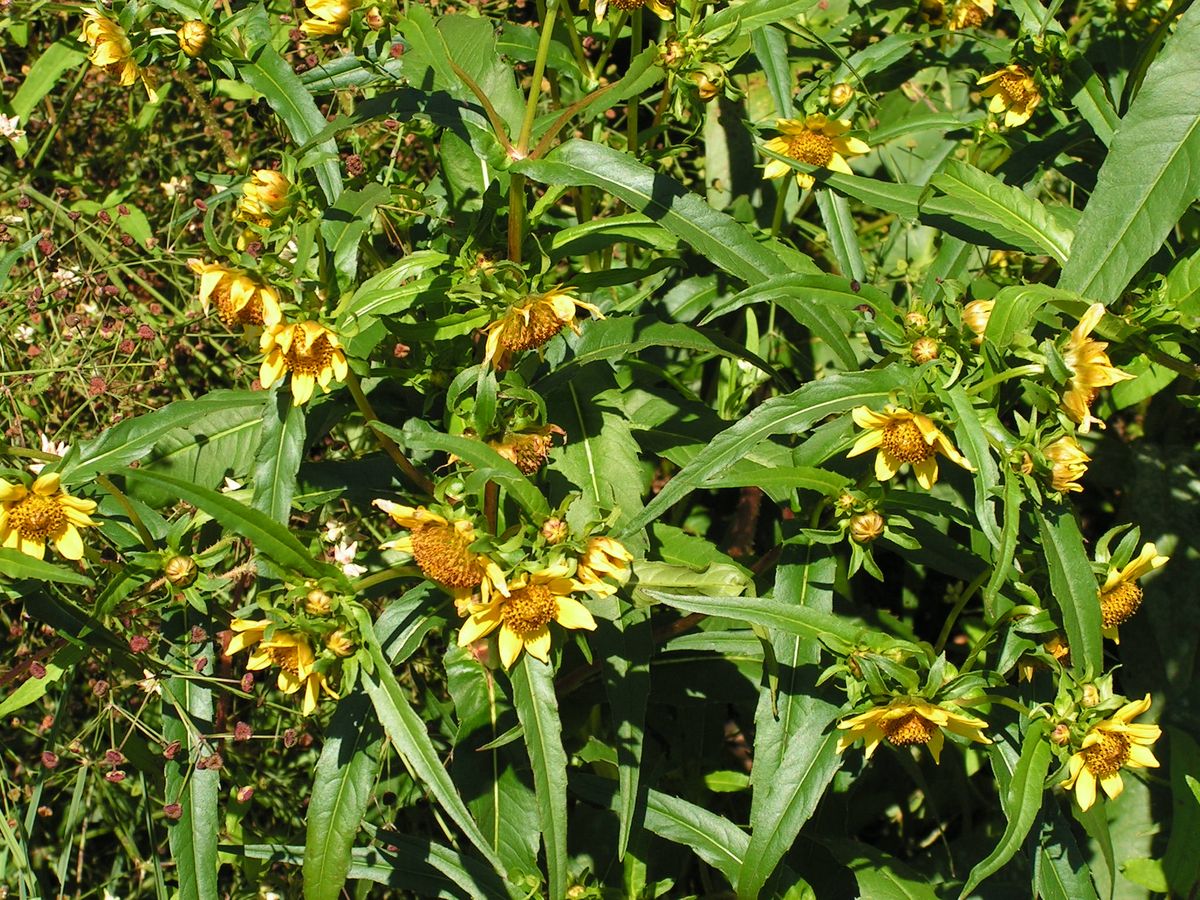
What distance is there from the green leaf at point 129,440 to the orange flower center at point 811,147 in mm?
1214

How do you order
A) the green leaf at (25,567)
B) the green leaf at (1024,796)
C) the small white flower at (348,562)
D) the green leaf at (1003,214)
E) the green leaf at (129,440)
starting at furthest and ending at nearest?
1. the small white flower at (348,562)
2. the green leaf at (1003,214)
3. the green leaf at (129,440)
4. the green leaf at (25,567)
5. the green leaf at (1024,796)

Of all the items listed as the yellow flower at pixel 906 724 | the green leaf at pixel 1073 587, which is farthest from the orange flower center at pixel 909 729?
the green leaf at pixel 1073 587

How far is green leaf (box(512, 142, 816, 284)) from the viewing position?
188 cm

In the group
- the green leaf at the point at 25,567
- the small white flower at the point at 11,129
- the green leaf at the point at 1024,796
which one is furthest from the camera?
the small white flower at the point at 11,129

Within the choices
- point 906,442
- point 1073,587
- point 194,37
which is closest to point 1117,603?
point 1073,587

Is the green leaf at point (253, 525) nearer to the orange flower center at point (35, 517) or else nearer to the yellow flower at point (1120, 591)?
the orange flower center at point (35, 517)

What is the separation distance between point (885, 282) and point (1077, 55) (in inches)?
31.9

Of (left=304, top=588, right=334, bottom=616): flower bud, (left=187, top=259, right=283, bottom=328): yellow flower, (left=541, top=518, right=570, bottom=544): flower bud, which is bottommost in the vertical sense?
(left=304, top=588, right=334, bottom=616): flower bud

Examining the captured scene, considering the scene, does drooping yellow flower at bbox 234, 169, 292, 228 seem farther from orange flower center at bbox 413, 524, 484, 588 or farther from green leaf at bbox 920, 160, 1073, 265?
green leaf at bbox 920, 160, 1073, 265

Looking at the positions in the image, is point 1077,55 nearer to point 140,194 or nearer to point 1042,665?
point 1042,665

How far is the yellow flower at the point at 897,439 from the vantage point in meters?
1.77

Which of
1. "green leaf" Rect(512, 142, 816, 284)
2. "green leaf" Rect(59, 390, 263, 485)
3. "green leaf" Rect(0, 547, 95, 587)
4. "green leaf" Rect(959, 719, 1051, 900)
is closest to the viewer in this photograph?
"green leaf" Rect(959, 719, 1051, 900)

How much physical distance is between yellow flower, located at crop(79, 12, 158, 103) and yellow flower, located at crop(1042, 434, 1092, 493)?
182 cm

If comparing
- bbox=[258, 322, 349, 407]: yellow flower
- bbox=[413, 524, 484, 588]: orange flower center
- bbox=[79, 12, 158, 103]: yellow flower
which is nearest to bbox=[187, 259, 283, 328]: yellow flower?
bbox=[258, 322, 349, 407]: yellow flower
